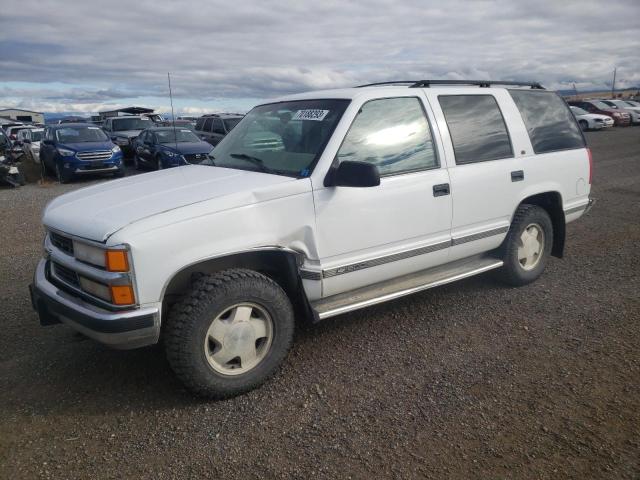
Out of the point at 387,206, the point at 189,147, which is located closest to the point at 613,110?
the point at 189,147

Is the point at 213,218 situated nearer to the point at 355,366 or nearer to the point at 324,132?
the point at 324,132

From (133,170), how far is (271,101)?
13.6 metres

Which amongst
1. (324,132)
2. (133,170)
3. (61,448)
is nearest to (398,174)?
(324,132)

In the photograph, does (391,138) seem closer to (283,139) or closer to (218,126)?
(283,139)

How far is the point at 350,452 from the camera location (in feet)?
8.88

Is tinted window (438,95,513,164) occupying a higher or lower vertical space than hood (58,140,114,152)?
higher

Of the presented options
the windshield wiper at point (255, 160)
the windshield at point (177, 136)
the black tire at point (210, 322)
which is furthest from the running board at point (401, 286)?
the windshield at point (177, 136)

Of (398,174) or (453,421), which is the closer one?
(453,421)

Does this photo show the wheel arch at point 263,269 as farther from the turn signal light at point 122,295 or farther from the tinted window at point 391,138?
the tinted window at point 391,138

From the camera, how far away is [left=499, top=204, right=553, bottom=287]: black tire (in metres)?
4.68

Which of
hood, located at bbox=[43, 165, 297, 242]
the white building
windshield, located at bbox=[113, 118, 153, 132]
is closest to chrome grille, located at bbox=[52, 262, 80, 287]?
hood, located at bbox=[43, 165, 297, 242]

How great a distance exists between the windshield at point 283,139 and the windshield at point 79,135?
11.9 meters

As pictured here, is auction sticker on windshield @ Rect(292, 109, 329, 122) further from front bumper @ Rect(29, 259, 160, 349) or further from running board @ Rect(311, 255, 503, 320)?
front bumper @ Rect(29, 259, 160, 349)

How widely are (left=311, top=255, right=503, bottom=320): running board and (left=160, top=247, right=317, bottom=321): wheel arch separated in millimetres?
176
